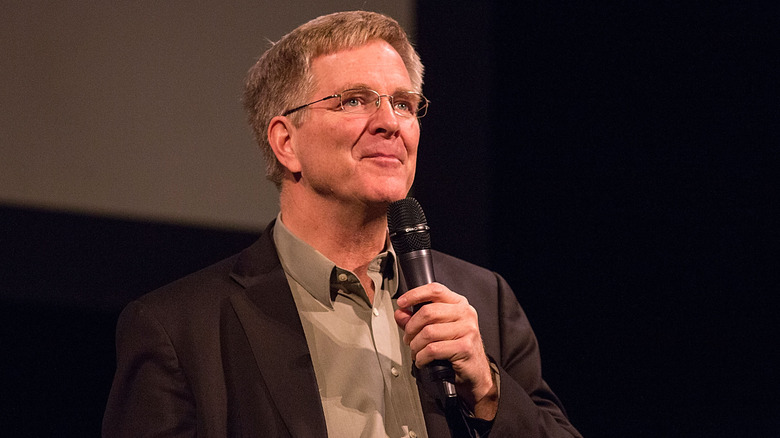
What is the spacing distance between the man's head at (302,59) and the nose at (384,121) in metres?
0.18

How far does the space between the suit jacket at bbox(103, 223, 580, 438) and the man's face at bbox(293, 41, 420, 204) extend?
0.27m

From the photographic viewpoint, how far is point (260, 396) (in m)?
1.60

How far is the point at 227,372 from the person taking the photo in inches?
64.4

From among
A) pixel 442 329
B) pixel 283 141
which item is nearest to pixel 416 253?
pixel 442 329

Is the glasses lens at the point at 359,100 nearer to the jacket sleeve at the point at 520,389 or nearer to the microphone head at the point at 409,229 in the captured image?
the microphone head at the point at 409,229

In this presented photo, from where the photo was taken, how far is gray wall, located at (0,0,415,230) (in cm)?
212

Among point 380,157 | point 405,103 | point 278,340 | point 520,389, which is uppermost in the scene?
point 405,103

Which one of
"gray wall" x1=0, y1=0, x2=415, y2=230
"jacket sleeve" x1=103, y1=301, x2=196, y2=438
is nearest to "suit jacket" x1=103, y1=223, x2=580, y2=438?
"jacket sleeve" x1=103, y1=301, x2=196, y2=438

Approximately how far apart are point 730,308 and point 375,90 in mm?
2034

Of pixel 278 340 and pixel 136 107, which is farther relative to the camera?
pixel 136 107

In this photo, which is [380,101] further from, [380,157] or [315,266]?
[315,266]

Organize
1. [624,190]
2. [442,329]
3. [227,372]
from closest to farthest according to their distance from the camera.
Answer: [442,329] < [227,372] < [624,190]

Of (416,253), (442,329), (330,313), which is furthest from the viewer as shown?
(330,313)

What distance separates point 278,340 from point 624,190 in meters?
1.94
